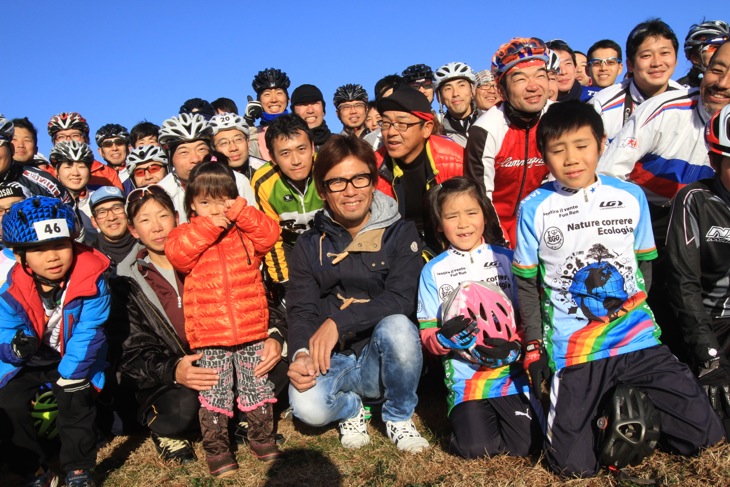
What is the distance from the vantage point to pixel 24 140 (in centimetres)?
873

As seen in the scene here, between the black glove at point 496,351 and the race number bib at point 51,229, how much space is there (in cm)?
327

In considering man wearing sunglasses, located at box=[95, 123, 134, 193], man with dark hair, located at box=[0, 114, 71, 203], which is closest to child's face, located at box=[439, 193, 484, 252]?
man with dark hair, located at box=[0, 114, 71, 203]

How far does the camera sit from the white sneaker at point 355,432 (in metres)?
4.94

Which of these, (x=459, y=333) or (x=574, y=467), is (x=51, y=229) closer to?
(x=459, y=333)

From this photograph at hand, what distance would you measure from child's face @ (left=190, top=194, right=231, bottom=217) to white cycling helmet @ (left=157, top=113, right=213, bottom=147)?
96.5 inches

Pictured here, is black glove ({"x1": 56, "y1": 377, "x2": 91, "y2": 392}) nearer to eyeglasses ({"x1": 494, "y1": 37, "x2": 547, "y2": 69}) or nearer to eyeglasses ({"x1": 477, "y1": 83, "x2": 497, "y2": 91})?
eyeglasses ({"x1": 494, "y1": 37, "x2": 547, "y2": 69})

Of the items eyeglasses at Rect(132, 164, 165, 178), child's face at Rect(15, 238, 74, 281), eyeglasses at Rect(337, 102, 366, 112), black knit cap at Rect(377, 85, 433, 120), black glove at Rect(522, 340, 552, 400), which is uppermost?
eyeglasses at Rect(337, 102, 366, 112)

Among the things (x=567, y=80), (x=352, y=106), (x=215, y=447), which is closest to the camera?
(x=215, y=447)

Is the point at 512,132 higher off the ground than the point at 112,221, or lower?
higher

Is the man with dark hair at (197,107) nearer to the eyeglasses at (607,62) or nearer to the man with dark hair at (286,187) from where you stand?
the man with dark hair at (286,187)

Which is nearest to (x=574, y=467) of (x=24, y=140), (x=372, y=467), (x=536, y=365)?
(x=536, y=365)

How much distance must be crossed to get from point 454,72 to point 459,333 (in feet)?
18.3

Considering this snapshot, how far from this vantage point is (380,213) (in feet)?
16.6

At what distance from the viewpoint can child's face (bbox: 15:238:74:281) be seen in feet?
14.7
